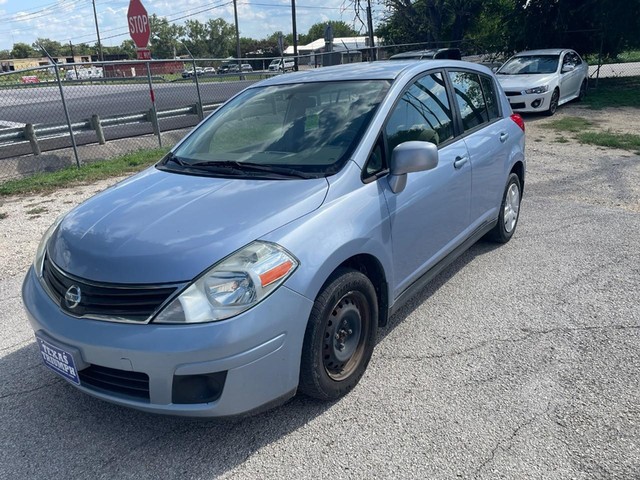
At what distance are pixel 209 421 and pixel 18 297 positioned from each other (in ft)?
9.57

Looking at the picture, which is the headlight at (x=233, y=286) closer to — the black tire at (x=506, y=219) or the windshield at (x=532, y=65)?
the black tire at (x=506, y=219)

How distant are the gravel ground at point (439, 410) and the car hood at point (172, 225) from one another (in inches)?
30.9

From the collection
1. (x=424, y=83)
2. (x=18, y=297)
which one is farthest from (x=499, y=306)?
(x=18, y=297)

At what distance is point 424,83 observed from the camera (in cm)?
389

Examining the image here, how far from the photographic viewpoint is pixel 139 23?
10.3 metres

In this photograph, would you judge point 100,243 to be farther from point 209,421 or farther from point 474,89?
point 474,89

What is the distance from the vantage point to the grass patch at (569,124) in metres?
11.6

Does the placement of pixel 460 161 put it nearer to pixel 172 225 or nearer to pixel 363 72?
pixel 363 72

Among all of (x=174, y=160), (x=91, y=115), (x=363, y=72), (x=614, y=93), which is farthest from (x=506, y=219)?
(x=614, y=93)

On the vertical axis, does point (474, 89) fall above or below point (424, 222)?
above

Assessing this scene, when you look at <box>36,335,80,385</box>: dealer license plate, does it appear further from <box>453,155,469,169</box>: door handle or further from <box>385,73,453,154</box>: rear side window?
<box>453,155,469,169</box>: door handle

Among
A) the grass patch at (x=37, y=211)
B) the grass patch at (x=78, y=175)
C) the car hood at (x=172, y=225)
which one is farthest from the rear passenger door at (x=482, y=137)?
the grass patch at (x=78, y=175)

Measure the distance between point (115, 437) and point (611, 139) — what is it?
10171 millimetres

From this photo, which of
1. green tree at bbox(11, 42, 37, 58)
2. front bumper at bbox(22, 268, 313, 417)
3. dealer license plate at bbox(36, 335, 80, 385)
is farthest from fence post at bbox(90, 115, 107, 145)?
green tree at bbox(11, 42, 37, 58)
